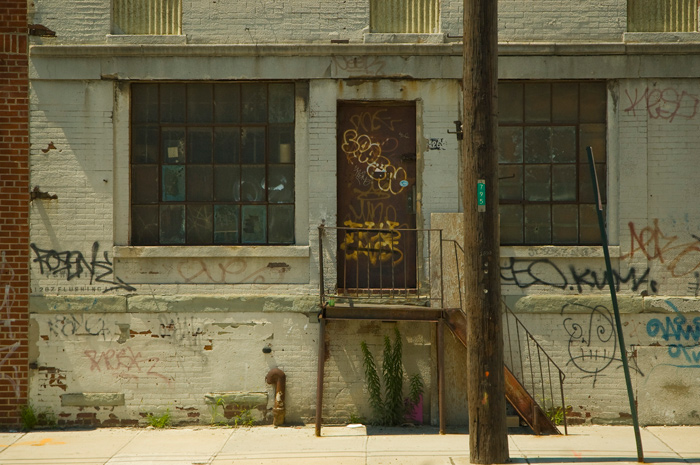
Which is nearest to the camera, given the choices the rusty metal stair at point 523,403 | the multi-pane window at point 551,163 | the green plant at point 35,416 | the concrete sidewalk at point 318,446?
the concrete sidewalk at point 318,446

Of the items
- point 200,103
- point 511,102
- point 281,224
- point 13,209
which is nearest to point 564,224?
point 511,102

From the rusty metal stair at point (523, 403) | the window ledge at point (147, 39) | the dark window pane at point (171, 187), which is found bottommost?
the rusty metal stair at point (523, 403)

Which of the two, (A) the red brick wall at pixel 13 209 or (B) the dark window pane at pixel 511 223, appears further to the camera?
(B) the dark window pane at pixel 511 223

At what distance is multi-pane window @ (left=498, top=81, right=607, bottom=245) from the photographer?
859 centimetres

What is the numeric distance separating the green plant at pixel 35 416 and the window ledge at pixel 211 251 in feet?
6.39

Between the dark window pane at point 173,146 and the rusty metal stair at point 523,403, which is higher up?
the dark window pane at point 173,146

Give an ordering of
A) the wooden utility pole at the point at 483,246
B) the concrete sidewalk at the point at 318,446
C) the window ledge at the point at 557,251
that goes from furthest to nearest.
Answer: the window ledge at the point at 557,251 < the concrete sidewalk at the point at 318,446 < the wooden utility pole at the point at 483,246

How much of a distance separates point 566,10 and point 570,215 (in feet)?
7.80

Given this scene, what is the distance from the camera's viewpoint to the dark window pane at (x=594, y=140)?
28.2 feet

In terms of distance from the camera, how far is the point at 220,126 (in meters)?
8.66

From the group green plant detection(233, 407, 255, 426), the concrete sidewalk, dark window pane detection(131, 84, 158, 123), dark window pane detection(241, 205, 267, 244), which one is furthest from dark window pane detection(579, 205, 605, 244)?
dark window pane detection(131, 84, 158, 123)

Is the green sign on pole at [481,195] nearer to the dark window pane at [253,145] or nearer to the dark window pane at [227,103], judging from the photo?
the dark window pane at [253,145]

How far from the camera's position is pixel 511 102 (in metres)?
8.62

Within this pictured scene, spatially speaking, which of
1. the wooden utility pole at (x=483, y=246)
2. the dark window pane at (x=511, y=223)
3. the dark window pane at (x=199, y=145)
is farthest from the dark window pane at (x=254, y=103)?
the dark window pane at (x=511, y=223)
